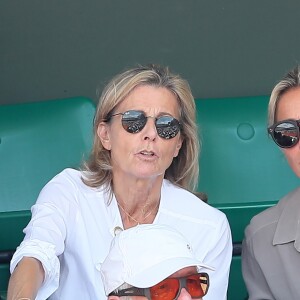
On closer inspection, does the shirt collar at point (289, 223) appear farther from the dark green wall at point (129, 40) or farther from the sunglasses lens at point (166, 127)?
the dark green wall at point (129, 40)

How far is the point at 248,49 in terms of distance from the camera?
411cm

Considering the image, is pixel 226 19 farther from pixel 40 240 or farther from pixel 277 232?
pixel 40 240

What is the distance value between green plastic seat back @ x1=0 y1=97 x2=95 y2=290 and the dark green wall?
1.80 feet

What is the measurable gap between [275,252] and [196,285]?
77 cm

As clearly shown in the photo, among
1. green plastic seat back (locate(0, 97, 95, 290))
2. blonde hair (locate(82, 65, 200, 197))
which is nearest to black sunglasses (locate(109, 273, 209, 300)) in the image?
blonde hair (locate(82, 65, 200, 197))

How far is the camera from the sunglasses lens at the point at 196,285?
1.80 m

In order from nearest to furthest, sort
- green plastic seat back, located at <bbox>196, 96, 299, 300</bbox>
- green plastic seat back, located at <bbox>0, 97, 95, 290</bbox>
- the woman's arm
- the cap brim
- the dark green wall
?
the cap brim, the woman's arm, green plastic seat back, located at <bbox>0, 97, 95, 290</bbox>, green plastic seat back, located at <bbox>196, 96, 299, 300</bbox>, the dark green wall

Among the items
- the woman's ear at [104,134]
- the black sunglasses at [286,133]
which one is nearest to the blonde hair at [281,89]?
the black sunglasses at [286,133]

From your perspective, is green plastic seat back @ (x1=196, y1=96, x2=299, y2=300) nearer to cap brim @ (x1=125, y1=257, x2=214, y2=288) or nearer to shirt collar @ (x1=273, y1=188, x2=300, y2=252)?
shirt collar @ (x1=273, y1=188, x2=300, y2=252)

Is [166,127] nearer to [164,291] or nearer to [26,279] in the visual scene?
[26,279]

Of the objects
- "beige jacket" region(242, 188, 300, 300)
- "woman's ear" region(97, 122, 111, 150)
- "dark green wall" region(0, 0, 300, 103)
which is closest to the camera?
"beige jacket" region(242, 188, 300, 300)

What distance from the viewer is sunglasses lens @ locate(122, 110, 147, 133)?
2.49 metres

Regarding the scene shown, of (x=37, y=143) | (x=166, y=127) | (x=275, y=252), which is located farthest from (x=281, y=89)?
(x=37, y=143)

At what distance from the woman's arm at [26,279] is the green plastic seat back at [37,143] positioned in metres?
1.21
